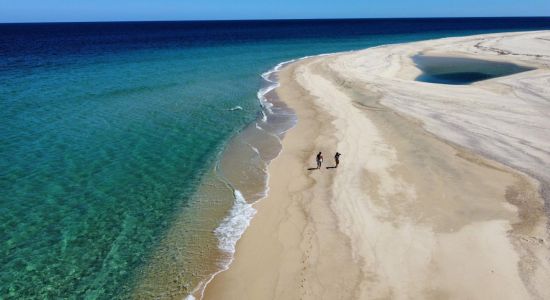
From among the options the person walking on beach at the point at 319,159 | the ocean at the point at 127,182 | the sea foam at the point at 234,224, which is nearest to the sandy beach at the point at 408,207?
the sea foam at the point at 234,224

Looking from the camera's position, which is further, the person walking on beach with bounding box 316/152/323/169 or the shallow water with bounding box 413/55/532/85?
the shallow water with bounding box 413/55/532/85

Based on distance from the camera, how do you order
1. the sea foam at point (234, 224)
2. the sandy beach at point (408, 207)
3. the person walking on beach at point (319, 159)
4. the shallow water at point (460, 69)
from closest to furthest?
the sandy beach at point (408, 207), the sea foam at point (234, 224), the person walking on beach at point (319, 159), the shallow water at point (460, 69)

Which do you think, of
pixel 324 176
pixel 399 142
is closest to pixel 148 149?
pixel 324 176

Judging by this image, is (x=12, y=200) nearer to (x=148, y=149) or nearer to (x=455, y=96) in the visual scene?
(x=148, y=149)

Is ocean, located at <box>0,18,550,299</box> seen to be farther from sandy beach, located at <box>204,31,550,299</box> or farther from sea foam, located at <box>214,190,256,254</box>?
sandy beach, located at <box>204,31,550,299</box>

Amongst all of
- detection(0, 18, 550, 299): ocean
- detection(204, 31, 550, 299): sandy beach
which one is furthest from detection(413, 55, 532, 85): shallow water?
detection(0, 18, 550, 299): ocean

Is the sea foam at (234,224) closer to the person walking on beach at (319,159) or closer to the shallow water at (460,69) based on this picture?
the person walking on beach at (319,159)
